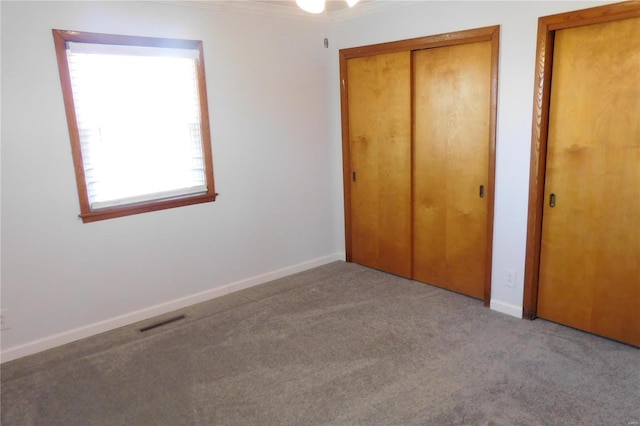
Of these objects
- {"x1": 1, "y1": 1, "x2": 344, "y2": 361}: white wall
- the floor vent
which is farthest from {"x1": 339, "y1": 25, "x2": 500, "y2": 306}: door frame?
the floor vent

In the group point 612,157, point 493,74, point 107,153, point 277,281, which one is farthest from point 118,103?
point 612,157

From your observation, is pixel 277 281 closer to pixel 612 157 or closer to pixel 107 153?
pixel 107 153

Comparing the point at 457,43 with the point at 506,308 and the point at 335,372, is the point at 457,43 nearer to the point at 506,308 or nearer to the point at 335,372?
the point at 506,308

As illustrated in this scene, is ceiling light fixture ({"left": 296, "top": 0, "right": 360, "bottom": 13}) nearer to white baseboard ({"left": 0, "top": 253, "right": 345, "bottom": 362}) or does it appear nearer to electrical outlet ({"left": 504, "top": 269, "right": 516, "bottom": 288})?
electrical outlet ({"left": 504, "top": 269, "right": 516, "bottom": 288})

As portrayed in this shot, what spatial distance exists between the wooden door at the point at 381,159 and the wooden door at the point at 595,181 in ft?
3.85

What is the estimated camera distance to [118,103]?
9.98 feet

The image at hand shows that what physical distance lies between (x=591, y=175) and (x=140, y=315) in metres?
3.22

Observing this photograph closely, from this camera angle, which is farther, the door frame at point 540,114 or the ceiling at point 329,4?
the ceiling at point 329,4

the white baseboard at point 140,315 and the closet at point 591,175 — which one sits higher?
the closet at point 591,175

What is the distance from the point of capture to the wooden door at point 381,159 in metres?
3.73

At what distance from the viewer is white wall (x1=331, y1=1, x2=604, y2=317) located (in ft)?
9.35

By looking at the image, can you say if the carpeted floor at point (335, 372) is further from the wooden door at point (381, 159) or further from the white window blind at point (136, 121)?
the white window blind at point (136, 121)

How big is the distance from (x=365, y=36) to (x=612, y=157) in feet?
7.02

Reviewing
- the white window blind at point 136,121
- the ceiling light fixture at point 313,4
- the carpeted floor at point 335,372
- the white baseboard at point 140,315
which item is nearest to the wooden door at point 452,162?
the carpeted floor at point 335,372
